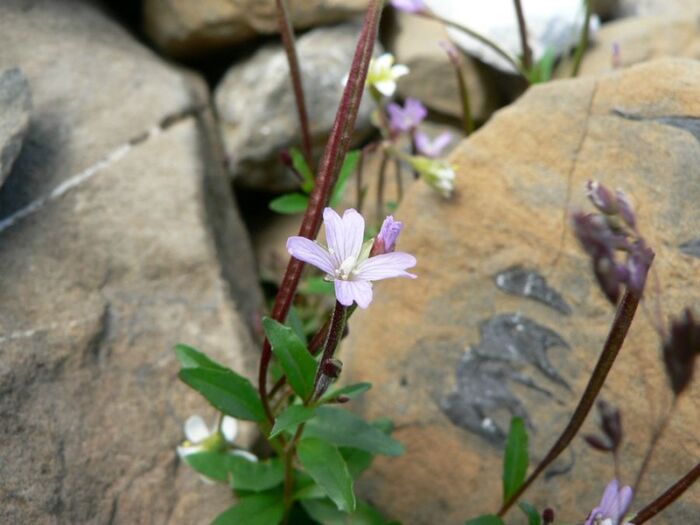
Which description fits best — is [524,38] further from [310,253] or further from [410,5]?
[310,253]

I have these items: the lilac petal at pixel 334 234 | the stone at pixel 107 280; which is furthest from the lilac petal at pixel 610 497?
the stone at pixel 107 280

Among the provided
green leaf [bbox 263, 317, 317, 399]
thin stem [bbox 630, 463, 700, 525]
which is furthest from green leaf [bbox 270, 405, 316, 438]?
thin stem [bbox 630, 463, 700, 525]

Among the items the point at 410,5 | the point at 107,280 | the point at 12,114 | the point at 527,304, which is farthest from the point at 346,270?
the point at 410,5

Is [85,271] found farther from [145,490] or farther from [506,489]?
[506,489]

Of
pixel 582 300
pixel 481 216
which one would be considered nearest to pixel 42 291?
pixel 481 216

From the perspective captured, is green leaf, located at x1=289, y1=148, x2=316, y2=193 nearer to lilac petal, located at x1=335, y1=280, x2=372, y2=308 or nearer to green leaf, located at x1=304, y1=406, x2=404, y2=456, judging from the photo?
green leaf, located at x1=304, y1=406, x2=404, y2=456

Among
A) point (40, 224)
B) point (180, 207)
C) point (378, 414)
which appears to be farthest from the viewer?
point (180, 207)
